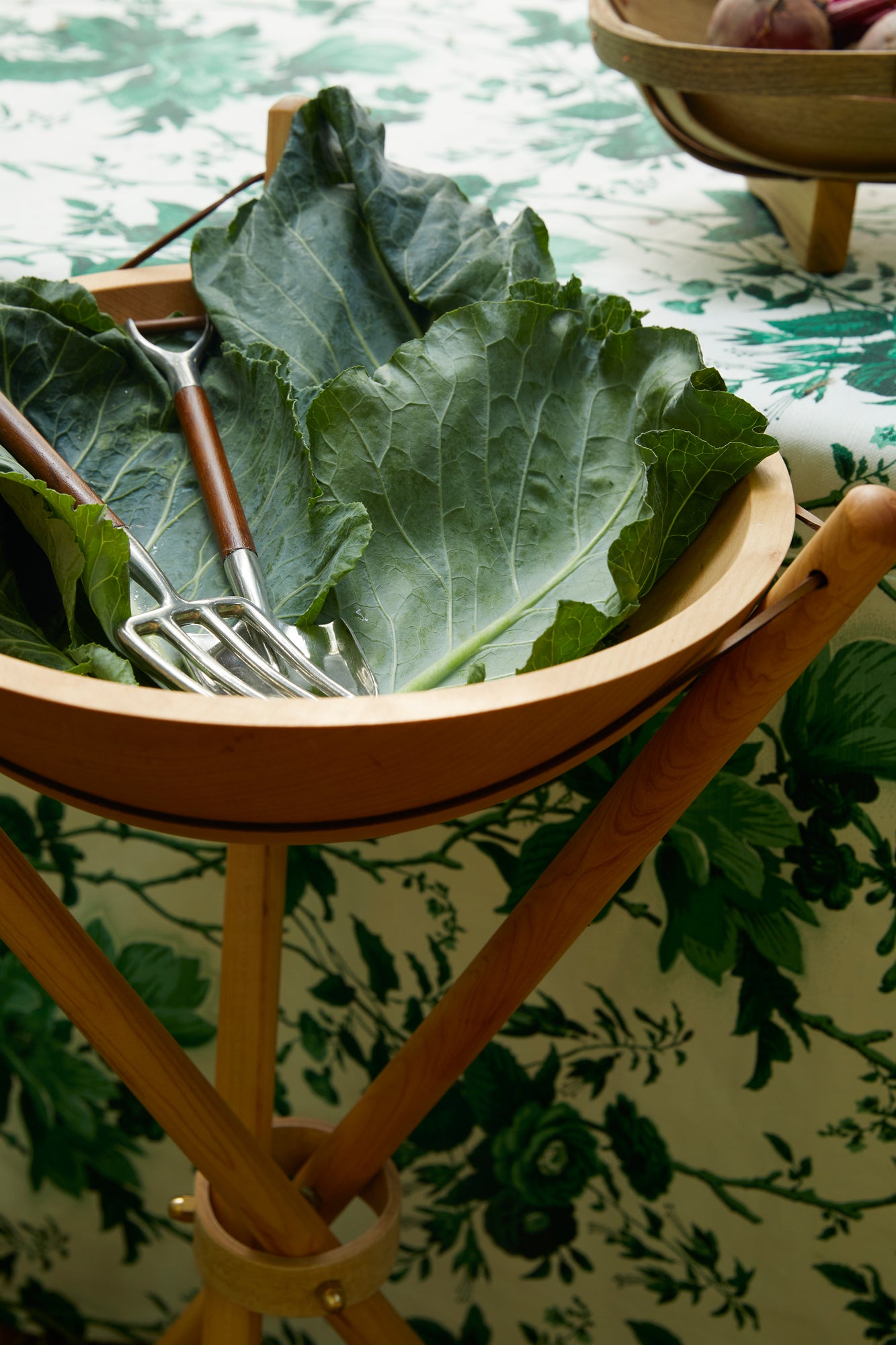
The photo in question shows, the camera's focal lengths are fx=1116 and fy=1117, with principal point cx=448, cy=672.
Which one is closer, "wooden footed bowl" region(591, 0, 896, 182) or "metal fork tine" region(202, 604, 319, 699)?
"metal fork tine" region(202, 604, 319, 699)

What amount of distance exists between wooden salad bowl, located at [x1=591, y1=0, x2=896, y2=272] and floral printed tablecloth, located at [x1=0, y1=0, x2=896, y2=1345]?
5 cm

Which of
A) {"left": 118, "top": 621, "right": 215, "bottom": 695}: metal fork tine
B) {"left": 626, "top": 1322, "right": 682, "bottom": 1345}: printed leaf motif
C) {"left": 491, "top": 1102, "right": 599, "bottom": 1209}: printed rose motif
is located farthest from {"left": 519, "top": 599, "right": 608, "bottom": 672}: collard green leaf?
{"left": 626, "top": 1322, "right": 682, "bottom": 1345}: printed leaf motif

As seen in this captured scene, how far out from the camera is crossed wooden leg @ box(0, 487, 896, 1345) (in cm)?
42

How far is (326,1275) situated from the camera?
0.57 meters

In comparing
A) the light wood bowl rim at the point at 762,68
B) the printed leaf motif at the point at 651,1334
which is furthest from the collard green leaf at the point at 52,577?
the printed leaf motif at the point at 651,1334

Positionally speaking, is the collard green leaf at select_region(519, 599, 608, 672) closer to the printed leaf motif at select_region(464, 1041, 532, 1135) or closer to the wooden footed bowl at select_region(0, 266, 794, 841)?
the wooden footed bowl at select_region(0, 266, 794, 841)

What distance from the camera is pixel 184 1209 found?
64cm

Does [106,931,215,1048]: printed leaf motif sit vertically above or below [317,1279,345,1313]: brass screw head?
below

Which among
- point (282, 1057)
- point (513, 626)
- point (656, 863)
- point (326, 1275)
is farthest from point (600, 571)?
point (282, 1057)

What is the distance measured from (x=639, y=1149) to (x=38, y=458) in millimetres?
588

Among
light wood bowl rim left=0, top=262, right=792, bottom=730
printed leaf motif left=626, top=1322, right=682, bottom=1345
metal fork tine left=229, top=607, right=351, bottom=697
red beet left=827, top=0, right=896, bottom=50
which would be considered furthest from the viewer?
printed leaf motif left=626, top=1322, right=682, bottom=1345

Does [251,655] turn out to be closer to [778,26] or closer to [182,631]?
[182,631]

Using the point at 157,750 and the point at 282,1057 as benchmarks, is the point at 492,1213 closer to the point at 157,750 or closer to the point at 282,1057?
the point at 282,1057

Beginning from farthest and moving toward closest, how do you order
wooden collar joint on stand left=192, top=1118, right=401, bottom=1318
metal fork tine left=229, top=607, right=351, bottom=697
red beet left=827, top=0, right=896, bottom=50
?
red beet left=827, top=0, right=896, bottom=50, wooden collar joint on stand left=192, top=1118, right=401, bottom=1318, metal fork tine left=229, top=607, right=351, bottom=697
